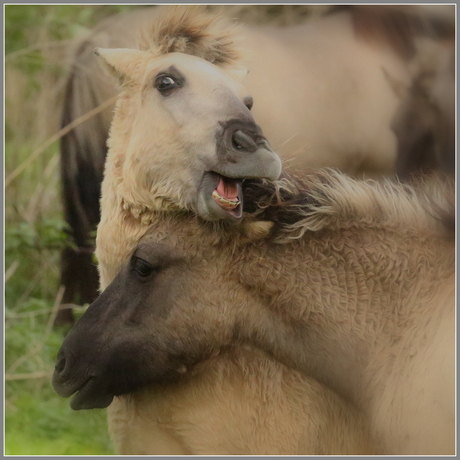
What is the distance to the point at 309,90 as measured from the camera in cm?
482

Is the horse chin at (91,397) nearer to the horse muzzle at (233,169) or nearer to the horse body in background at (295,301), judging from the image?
the horse body in background at (295,301)

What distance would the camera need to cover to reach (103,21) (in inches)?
195

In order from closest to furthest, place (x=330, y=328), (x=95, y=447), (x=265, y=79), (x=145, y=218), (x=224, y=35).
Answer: (x=330, y=328), (x=145, y=218), (x=224, y=35), (x=95, y=447), (x=265, y=79)

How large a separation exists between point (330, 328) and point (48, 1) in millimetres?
2527

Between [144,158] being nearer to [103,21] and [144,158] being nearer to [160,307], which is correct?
[160,307]

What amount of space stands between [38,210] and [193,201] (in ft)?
8.13

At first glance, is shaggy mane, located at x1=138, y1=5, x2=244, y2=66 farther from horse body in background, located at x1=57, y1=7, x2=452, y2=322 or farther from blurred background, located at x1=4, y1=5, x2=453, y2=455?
horse body in background, located at x1=57, y1=7, x2=452, y2=322

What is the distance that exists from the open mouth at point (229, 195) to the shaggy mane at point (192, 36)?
2.64 feet

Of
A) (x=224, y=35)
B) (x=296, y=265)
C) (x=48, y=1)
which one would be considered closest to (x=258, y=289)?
(x=296, y=265)

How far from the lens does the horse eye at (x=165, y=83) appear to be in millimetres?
3646

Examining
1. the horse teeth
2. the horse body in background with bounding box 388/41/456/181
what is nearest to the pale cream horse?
the horse teeth

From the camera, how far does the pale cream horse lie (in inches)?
135

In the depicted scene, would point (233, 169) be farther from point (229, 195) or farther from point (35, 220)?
point (35, 220)

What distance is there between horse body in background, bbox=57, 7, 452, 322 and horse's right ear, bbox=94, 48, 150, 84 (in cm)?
73
